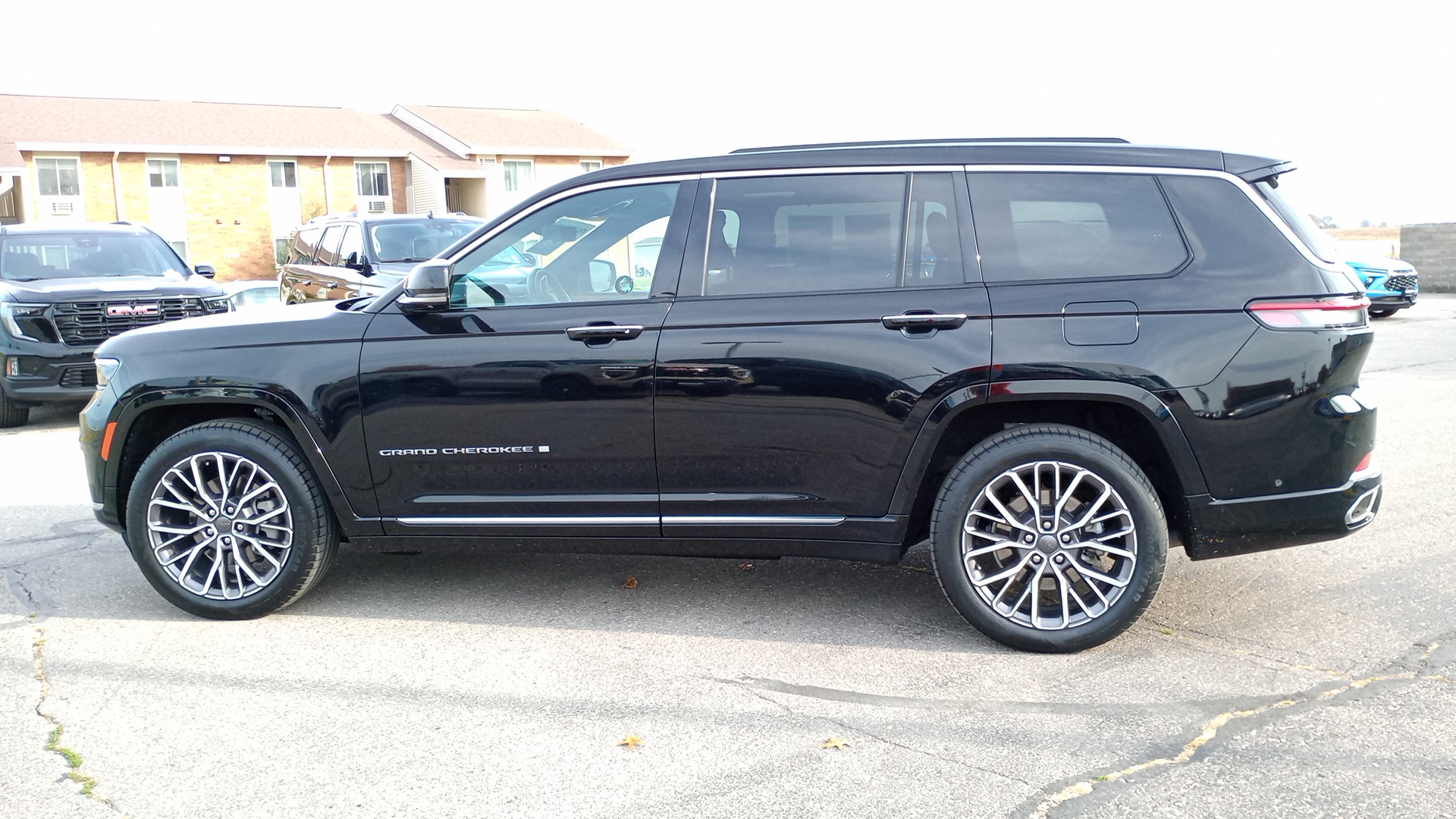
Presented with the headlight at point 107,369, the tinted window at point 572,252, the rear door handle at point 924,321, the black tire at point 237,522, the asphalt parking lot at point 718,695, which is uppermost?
the tinted window at point 572,252

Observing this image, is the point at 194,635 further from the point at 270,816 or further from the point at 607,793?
the point at 607,793

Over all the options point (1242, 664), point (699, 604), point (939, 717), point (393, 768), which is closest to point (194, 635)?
point (393, 768)

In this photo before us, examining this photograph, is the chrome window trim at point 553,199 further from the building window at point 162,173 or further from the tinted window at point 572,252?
the building window at point 162,173

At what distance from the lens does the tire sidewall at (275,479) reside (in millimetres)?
4812

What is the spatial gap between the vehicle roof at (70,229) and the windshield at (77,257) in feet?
0.13

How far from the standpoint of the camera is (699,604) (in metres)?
5.02

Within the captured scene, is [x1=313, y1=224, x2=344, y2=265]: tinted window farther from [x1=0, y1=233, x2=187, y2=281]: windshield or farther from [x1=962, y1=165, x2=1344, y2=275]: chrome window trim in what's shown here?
[x1=962, y1=165, x2=1344, y2=275]: chrome window trim

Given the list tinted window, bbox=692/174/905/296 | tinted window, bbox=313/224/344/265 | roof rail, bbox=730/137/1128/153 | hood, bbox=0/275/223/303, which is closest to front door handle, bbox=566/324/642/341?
tinted window, bbox=692/174/905/296

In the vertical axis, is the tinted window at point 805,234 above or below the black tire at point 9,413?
above

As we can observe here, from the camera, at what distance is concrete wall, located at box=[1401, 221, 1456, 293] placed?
25.1 meters

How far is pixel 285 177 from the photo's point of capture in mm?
42906

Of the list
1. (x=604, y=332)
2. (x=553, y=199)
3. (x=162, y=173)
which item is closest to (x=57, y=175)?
(x=162, y=173)

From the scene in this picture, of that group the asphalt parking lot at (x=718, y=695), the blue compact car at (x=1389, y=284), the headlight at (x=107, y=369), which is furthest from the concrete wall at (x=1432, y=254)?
the headlight at (x=107, y=369)

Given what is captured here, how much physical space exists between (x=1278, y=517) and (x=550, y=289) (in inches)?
114
